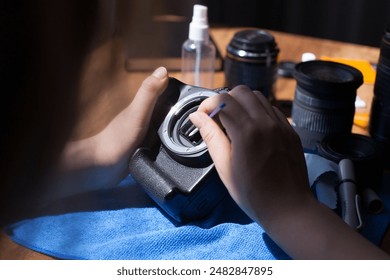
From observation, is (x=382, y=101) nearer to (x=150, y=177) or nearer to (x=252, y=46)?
(x=252, y=46)

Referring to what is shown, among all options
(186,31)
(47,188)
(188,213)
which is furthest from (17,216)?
(186,31)

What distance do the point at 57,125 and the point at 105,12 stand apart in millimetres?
192

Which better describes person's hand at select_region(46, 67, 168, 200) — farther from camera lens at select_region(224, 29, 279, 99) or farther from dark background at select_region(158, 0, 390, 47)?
dark background at select_region(158, 0, 390, 47)

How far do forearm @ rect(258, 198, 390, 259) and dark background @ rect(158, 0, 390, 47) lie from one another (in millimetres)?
922

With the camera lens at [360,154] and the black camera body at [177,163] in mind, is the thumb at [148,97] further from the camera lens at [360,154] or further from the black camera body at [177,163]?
the camera lens at [360,154]

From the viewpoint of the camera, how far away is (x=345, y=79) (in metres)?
0.73

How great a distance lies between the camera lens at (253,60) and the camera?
83 centimetres

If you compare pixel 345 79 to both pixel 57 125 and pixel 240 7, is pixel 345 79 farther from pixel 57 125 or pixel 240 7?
pixel 240 7

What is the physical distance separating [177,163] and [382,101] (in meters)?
0.31

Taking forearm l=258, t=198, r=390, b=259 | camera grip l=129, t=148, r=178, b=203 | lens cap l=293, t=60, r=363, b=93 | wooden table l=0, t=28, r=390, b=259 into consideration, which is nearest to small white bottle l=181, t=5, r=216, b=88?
wooden table l=0, t=28, r=390, b=259

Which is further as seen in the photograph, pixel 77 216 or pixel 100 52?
pixel 100 52

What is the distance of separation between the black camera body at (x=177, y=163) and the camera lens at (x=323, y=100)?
0.17 m

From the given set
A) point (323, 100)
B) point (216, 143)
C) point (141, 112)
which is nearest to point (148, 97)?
point (141, 112)

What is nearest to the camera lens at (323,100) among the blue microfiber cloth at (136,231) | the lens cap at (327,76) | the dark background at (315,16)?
the lens cap at (327,76)
